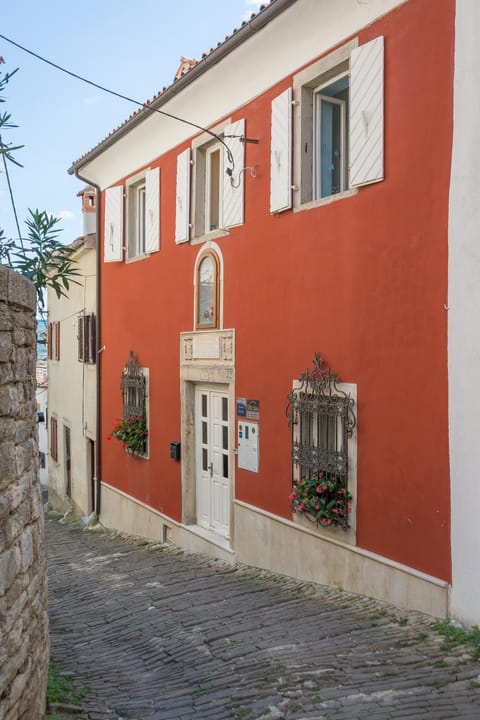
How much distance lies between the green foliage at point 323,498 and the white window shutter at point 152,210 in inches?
194

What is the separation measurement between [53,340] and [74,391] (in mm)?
3116

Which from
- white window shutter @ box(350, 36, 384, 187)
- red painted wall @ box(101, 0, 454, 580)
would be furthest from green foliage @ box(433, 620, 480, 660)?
white window shutter @ box(350, 36, 384, 187)

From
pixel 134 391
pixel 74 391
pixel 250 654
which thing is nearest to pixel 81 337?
pixel 74 391

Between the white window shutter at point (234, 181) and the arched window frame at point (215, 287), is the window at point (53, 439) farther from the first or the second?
the white window shutter at point (234, 181)

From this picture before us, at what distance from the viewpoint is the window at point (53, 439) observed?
57.5 feet

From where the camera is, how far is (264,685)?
4.65m

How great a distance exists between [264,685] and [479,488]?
2.06 metres

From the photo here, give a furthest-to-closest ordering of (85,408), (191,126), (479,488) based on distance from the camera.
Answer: (85,408)
(191,126)
(479,488)

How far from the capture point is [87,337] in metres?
13.6

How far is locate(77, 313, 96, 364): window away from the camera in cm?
1345

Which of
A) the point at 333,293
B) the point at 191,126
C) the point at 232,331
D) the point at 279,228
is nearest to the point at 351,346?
the point at 333,293

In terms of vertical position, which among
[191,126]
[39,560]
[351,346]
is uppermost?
[191,126]

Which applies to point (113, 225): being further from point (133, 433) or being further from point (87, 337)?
point (133, 433)

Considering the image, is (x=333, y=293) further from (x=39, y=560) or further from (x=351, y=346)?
(x=39, y=560)
